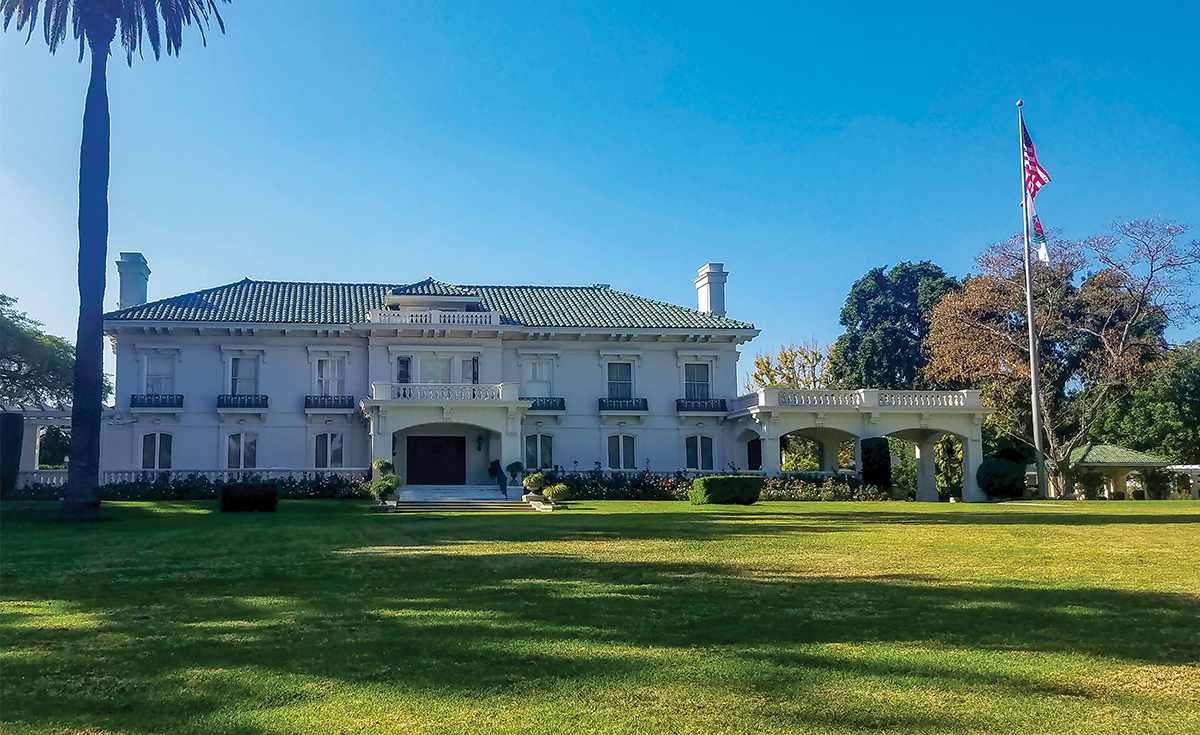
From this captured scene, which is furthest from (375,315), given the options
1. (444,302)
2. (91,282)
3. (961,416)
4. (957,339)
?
(957,339)

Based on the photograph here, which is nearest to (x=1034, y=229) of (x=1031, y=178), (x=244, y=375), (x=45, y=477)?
(x=1031, y=178)

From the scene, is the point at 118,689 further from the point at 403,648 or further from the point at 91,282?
the point at 91,282

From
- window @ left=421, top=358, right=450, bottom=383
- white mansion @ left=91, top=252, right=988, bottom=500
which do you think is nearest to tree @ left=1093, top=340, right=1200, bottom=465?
white mansion @ left=91, top=252, right=988, bottom=500

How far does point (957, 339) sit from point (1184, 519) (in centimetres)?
2509

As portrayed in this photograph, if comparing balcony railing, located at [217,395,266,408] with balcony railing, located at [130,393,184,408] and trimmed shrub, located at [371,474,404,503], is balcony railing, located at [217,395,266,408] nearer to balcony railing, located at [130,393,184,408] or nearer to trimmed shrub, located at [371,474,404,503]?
balcony railing, located at [130,393,184,408]

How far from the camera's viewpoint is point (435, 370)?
38.9 meters

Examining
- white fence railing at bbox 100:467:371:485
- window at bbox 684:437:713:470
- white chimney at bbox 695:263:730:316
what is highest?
white chimney at bbox 695:263:730:316

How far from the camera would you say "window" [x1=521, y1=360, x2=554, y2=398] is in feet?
131

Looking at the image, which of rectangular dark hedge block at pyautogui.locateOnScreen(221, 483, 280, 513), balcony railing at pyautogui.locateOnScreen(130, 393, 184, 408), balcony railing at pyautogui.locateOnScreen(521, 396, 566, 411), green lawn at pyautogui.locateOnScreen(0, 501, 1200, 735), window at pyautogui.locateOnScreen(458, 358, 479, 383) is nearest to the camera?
green lawn at pyautogui.locateOnScreen(0, 501, 1200, 735)

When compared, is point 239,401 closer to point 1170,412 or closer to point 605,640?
point 605,640

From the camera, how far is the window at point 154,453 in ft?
121

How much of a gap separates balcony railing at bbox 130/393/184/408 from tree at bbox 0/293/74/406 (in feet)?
43.4

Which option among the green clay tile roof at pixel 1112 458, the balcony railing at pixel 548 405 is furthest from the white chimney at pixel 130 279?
the green clay tile roof at pixel 1112 458

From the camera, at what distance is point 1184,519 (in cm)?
2150
